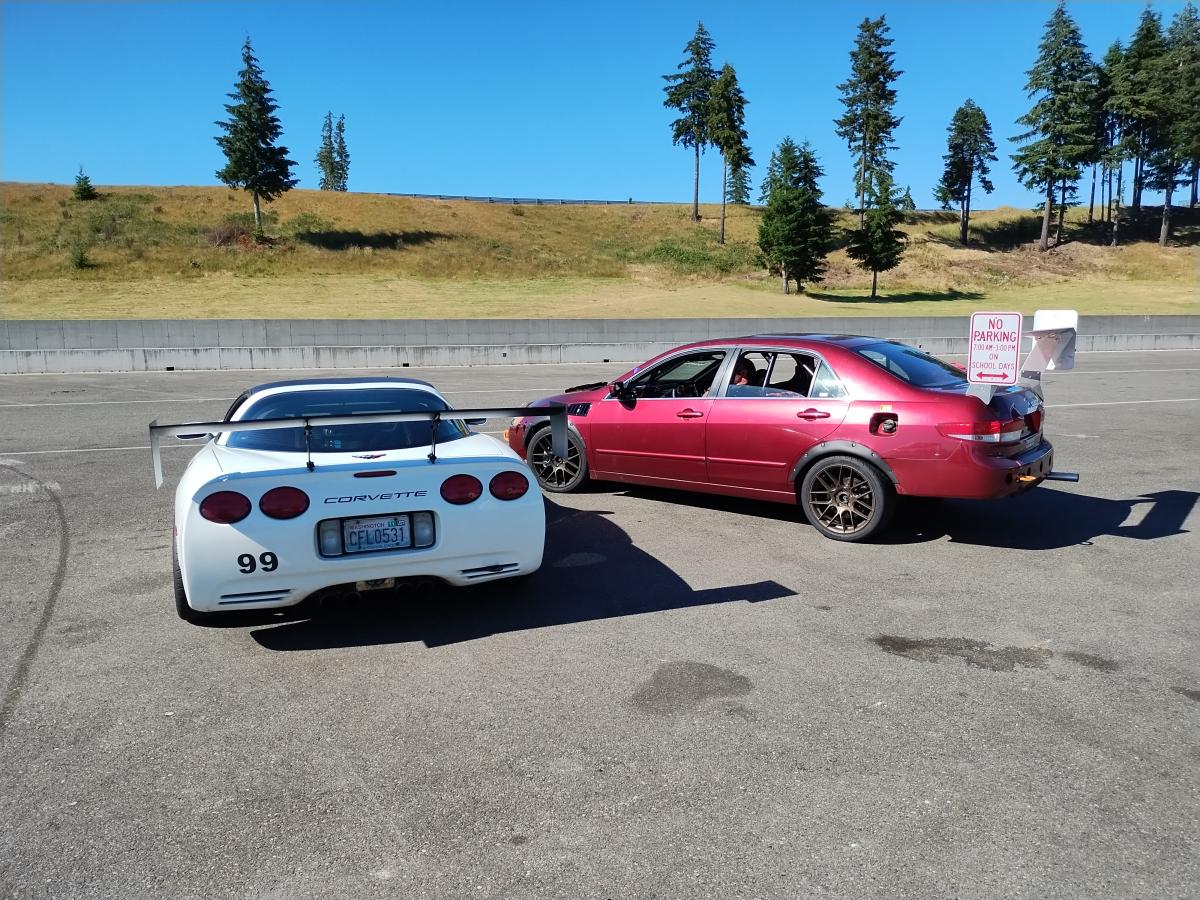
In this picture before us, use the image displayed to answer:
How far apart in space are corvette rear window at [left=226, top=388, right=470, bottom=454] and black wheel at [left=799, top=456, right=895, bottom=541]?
8.87ft

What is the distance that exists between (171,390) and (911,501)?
1596cm

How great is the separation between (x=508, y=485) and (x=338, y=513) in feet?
2.97

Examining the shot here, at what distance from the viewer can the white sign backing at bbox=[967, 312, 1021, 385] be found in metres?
6.04

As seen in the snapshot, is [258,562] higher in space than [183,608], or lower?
higher

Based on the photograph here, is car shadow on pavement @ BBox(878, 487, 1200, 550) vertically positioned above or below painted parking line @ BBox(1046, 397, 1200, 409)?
below

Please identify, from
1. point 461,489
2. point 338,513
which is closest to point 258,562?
point 338,513

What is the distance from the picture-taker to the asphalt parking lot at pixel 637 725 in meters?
2.80

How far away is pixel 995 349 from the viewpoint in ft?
20.0

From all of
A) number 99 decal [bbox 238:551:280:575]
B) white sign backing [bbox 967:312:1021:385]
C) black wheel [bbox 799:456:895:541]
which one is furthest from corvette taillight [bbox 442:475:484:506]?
white sign backing [bbox 967:312:1021:385]

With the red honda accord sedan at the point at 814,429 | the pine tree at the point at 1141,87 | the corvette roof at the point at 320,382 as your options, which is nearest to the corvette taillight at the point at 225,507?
the corvette roof at the point at 320,382

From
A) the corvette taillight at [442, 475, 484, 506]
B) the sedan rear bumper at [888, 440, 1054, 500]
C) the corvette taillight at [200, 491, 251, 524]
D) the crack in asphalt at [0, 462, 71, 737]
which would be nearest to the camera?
the crack in asphalt at [0, 462, 71, 737]

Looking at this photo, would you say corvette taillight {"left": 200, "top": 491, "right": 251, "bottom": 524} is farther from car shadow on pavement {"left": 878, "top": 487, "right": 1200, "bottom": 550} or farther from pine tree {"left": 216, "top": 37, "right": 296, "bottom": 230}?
pine tree {"left": 216, "top": 37, "right": 296, "bottom": 230}

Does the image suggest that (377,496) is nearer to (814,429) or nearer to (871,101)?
(814,429)

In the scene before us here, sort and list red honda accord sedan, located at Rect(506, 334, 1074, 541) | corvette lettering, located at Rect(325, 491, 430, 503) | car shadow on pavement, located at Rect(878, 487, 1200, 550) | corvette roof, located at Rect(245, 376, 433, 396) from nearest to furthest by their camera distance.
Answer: corvette lettering, located at Rect(325, 491, 430, 503) < corvette roof, located at Rect(245, 376, 433, 396) < red honda accord sedan, located at Rect(506, 334, 1074, 541) < car shadow on pavement, located at Rect(878, 487, 1200, 550)
